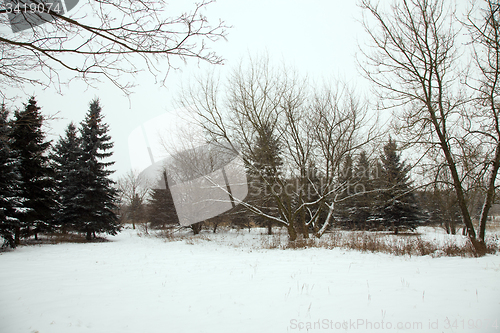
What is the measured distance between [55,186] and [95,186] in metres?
2.33

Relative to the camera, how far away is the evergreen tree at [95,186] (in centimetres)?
1577

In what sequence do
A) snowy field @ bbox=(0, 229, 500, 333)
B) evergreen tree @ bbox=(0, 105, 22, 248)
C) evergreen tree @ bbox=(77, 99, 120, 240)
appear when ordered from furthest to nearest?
evergreen tree @ bbox=(77, 99, 120, 240) < evergreen tree @ bbox=(0, 105, 22, 248) < snowy field @ bbox=(0, 229, 500, 333)

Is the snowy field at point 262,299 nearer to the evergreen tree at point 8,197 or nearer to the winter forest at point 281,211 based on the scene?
the winter forest at point 281,211

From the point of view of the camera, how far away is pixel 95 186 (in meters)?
16.1

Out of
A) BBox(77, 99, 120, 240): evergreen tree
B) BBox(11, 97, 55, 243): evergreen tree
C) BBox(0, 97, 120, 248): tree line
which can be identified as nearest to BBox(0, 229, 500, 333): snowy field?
BBox(0, 97, 120, 248): tree line

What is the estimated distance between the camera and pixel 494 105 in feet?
21.3

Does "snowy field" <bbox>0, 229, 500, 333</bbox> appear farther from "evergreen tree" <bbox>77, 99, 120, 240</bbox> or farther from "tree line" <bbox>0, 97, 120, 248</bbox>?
"evergreen tree" <bbox>77, 99, 120, 240</bbox>

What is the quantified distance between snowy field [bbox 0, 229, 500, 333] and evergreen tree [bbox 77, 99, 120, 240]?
12.1 meters

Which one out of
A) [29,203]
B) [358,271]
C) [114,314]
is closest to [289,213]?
[358,271]

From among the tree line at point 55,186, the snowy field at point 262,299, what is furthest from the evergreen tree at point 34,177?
the snowy field at point 262,299

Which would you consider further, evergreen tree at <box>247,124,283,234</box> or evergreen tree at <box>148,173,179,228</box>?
evergreen tree at <box>148,173,179,228</box>

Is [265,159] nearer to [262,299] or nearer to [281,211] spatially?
[281,211]

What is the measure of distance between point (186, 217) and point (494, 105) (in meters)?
17.7

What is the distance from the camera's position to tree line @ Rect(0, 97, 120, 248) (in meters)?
11.1
